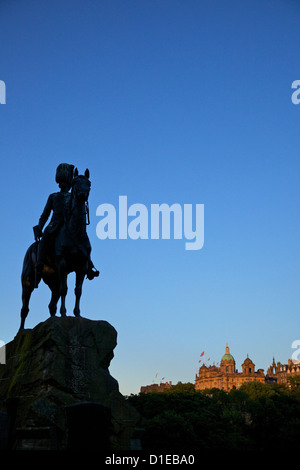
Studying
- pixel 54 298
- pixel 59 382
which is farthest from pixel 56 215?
pixel 59 382

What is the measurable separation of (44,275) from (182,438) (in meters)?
34.1

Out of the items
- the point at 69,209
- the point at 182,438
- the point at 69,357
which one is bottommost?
the point at 182,438

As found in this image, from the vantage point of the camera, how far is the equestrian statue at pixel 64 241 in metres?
16.3

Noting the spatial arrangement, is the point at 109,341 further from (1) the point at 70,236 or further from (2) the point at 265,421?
(2) the point at 265,421

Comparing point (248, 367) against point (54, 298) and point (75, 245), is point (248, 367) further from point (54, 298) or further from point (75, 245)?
point (75, 245)

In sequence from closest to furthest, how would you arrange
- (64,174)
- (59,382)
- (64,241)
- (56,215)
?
(59,382), (64,241), (56,215), (64,174)

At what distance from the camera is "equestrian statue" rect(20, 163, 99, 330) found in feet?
53.6

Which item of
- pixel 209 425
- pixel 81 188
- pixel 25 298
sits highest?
pixel 81 188

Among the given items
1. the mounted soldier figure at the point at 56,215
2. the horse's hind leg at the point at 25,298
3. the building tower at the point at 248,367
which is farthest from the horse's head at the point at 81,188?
the building tower at the point at 248,367

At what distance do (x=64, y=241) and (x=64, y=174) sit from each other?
2957mm

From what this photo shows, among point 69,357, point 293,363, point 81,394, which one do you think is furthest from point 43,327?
point 293,363

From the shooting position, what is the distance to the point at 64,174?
18.3m

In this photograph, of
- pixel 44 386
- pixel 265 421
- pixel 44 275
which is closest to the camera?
pixel 44 386
